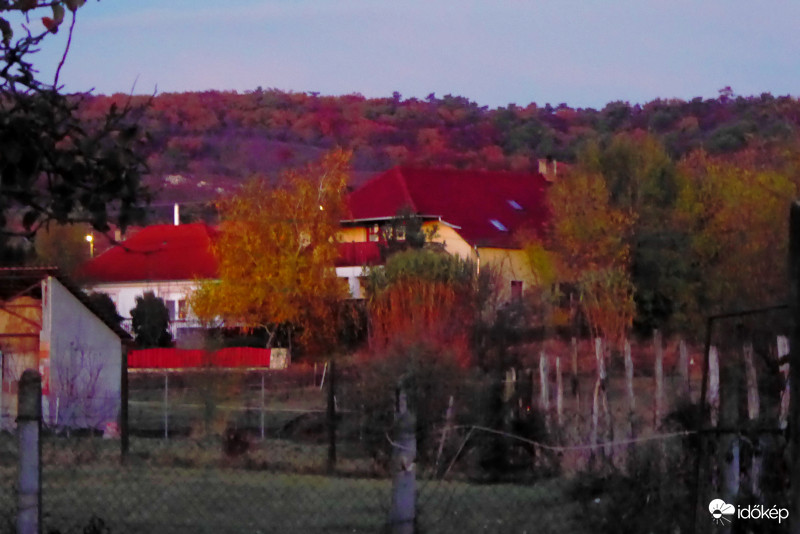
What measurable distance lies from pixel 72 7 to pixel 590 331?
27.9 m

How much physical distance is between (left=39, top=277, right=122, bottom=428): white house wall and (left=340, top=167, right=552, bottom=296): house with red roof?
19.7m

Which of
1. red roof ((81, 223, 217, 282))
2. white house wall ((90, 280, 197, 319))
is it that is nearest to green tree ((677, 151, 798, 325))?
red roof ((81, 223, 217, 282))

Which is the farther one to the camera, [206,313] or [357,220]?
[357,220]

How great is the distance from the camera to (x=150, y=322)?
44.9 meters

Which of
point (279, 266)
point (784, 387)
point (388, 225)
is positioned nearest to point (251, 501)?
point (784, 387)

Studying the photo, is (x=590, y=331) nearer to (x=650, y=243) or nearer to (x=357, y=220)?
(x=650, y=243)

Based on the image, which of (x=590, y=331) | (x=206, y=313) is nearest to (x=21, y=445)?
(x=590, y=331)

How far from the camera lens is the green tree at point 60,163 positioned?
438 cm

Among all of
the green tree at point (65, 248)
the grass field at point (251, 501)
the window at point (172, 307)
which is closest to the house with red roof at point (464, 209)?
the window at point (172, 307)

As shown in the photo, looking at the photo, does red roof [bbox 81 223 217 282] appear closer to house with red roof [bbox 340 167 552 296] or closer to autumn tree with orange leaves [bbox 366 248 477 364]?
house with red roof [bbox 340 167 552 296]

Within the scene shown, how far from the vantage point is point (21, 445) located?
575cm

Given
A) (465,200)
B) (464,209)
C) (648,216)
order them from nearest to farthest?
(648,216) → (464,209) → (465,200)

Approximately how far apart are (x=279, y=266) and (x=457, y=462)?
3201 centimetres

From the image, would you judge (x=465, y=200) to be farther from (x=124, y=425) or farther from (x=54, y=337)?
(x=124, y=425)
